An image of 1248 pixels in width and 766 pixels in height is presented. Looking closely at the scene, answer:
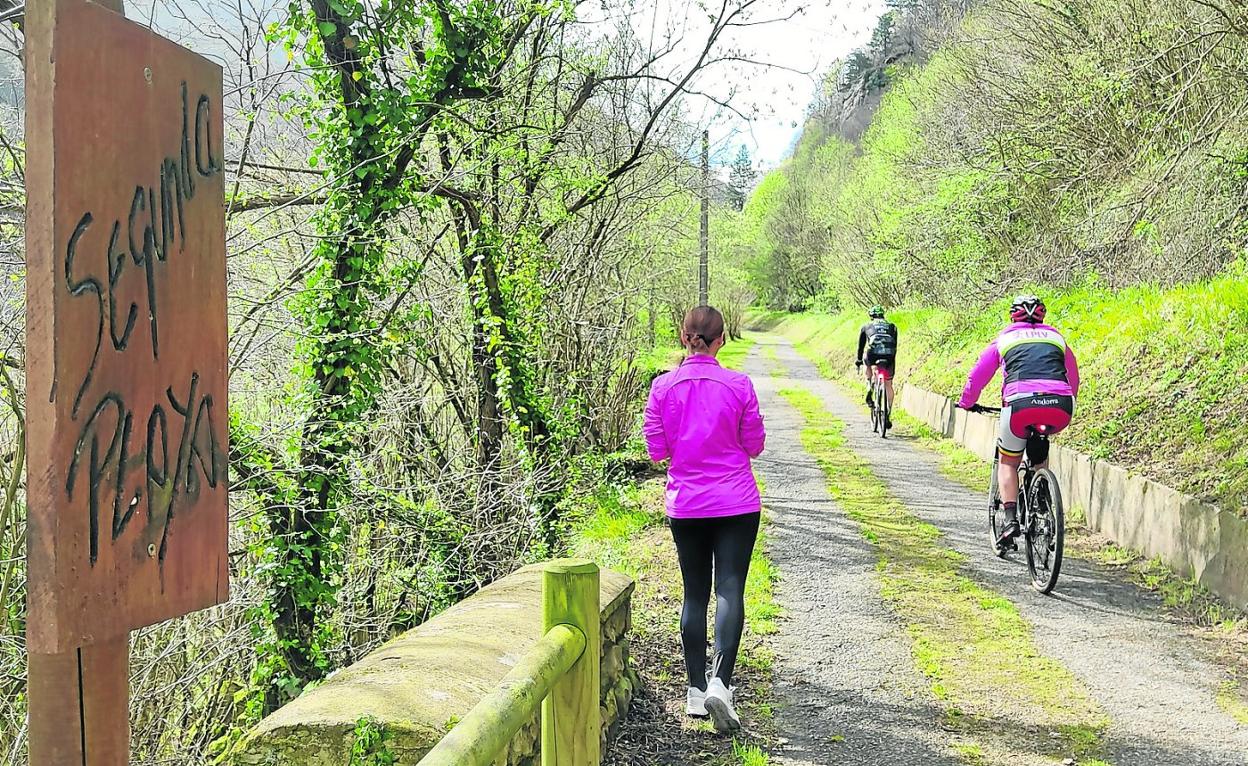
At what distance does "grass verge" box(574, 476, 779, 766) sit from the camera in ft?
15.6

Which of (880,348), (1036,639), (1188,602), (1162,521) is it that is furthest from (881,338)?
(1036,639)

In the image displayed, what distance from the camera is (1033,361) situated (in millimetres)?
7223

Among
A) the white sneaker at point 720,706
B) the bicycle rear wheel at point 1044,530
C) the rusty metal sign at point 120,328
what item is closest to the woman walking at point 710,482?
the white sneaker at point 720,706

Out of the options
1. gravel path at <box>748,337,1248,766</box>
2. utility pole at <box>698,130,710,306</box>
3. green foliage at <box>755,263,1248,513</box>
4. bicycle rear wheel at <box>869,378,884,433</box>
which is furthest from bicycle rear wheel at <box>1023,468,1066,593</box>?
bicycle rear wheel at <box>869,378,884,433</box>

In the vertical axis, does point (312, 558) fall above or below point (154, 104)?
below

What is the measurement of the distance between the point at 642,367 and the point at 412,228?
21.5 feet

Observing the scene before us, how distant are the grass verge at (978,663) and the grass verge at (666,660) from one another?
0.93 m

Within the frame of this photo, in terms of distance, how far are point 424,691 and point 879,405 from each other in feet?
44.5

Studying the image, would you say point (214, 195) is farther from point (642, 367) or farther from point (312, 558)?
point (642, 367)

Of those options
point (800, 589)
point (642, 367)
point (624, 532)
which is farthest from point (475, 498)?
point (642, 367)

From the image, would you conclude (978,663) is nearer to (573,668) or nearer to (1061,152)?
(573,668)

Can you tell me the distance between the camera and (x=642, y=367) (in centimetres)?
1537

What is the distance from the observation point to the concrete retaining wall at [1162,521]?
6.66 m

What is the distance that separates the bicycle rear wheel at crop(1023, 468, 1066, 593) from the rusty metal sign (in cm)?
632
